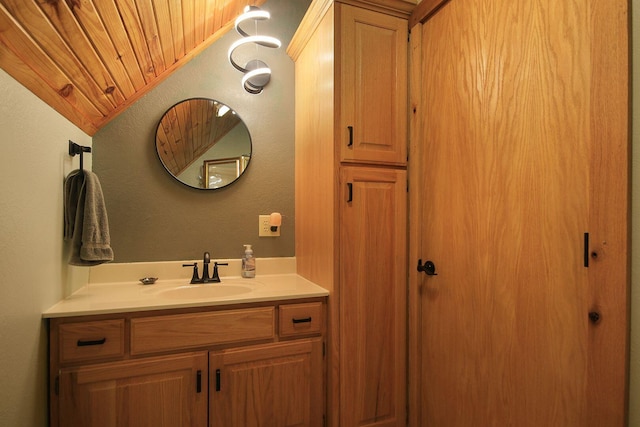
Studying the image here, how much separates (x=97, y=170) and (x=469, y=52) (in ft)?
6.06

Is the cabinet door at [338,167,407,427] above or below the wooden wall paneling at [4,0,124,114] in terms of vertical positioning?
below

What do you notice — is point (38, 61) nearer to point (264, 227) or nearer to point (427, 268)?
point (264, 227)

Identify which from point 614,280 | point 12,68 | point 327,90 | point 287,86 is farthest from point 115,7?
point 614,280

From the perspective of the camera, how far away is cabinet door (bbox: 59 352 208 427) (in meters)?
1.17

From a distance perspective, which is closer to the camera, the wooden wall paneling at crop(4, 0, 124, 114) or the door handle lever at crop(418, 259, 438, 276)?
the wooden wall paneling at crop(4, 0, 124, 114)

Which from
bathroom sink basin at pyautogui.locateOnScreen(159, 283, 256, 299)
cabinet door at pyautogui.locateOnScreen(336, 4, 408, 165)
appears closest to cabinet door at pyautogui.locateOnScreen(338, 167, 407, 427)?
cabinet door at pyautogui.locateOnScreen(336, 4, 408, 165)

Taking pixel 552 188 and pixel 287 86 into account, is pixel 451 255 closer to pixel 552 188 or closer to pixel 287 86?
pixel 552 188

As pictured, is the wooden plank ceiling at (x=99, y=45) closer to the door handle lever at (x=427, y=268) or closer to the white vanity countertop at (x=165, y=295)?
the white vanity countertop at (x=165, y=295)

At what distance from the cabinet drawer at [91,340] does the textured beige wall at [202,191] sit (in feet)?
1.86

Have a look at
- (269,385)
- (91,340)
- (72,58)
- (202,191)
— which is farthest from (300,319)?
(72,58)

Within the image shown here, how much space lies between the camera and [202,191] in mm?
1829

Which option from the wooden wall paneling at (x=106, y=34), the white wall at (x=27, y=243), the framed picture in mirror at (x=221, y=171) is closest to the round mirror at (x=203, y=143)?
the framed picture in mirror at (x=221, y=171)

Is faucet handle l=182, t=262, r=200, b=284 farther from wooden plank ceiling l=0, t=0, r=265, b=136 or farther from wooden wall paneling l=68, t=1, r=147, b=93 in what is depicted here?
wooden wall paneling l=68, t=1, r=147, b=93

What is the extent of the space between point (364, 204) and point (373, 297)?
1.43 ft
